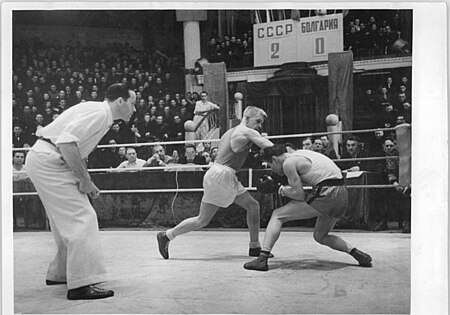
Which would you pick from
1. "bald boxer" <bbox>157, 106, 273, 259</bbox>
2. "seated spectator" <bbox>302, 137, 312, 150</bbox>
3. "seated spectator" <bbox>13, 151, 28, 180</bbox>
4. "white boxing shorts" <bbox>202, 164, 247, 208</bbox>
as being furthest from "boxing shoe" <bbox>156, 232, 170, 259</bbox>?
"seated spectator" <bbox>302, 137, 312, 150</bbox>

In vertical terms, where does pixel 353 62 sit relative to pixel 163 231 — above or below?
above

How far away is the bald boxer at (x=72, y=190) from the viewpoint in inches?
125

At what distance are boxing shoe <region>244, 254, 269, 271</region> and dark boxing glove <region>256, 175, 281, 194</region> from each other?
0.35 metres

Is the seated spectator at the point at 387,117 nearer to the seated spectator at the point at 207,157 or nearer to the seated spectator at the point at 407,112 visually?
the seated spectator at the point at 407,112

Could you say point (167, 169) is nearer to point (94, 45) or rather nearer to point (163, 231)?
point (163, 231)

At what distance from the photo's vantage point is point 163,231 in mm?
3338

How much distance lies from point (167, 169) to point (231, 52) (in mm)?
723

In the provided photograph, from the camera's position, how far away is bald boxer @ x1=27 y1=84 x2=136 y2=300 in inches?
125

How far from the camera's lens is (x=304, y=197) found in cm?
330

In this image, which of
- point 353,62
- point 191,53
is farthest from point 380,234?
point 191,53

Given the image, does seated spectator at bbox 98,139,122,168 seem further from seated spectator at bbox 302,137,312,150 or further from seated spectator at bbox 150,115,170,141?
Result: seated spectator at bbox 302,137,312,150

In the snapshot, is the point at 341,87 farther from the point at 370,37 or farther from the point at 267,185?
the point at 267,185

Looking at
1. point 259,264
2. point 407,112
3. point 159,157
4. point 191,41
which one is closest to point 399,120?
point 407,112

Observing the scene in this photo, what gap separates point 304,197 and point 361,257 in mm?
447
